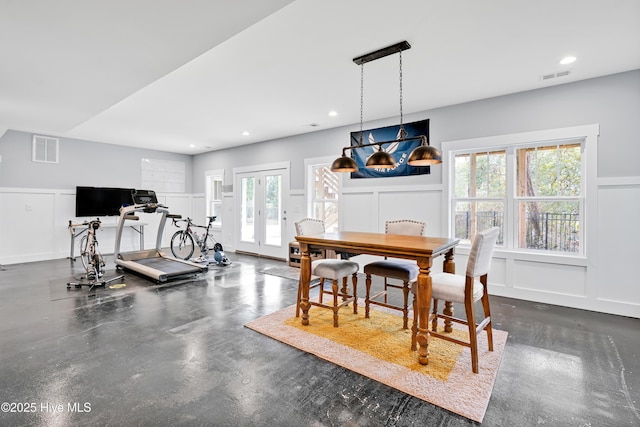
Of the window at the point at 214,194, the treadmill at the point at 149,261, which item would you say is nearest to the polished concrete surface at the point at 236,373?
the treadmill at the point at 149,261

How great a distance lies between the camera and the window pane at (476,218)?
419 cm

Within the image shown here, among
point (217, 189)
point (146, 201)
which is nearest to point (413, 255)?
point (146, 201)

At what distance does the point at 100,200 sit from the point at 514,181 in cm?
813

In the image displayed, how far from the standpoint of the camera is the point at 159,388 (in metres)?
2.00

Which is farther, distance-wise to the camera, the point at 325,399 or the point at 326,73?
the point at 326,73

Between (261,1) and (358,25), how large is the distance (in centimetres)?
92

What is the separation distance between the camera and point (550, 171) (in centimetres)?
384

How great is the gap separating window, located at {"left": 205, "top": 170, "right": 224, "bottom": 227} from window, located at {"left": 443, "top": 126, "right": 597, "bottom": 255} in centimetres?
594

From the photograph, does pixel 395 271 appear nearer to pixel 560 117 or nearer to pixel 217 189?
pixel 560 117

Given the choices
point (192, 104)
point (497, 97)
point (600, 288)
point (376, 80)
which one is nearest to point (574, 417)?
point (600, 288)

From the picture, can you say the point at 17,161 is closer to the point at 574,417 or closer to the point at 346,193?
the point at 346,193

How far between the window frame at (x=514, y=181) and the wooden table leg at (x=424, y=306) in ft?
7.69

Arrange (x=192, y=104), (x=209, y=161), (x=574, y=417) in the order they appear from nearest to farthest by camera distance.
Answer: (x=574, y=417)
(x=192, y=104)
(x=209, y=161)

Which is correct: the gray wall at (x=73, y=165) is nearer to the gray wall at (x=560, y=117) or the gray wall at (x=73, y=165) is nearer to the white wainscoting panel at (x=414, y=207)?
the gray wall at (x=560, y=117)
